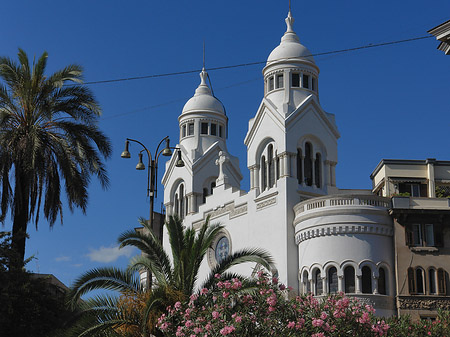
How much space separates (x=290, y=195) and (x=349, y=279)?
21.5 feet

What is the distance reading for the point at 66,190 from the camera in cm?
3058

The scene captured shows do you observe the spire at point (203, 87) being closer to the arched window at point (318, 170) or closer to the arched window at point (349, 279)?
the arched window at point (318, 170)

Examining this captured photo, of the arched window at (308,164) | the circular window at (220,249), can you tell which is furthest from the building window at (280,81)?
the circular window at (220,249)

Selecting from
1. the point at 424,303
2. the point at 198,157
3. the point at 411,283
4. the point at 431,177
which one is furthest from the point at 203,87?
the point at 424,303

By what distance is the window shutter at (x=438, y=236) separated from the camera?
1617 inches

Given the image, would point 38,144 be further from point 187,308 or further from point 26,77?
point 187,308

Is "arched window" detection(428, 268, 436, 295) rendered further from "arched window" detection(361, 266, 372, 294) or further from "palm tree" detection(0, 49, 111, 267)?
"palm tree" detection(0, 49, 111, 267)

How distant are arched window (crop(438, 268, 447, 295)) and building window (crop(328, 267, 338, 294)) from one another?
5.44 meters

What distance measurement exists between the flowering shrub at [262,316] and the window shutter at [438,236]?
18.4 metres

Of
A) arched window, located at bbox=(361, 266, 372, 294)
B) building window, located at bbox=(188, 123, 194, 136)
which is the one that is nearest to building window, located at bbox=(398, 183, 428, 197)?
arched window, located at bbox=(361, 266, 372, 294)

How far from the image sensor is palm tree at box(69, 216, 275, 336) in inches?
982

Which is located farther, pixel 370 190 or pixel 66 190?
pixel 370 190

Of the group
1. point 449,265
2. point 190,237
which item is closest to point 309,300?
point 190,237

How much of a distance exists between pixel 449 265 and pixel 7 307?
77.1 ft
